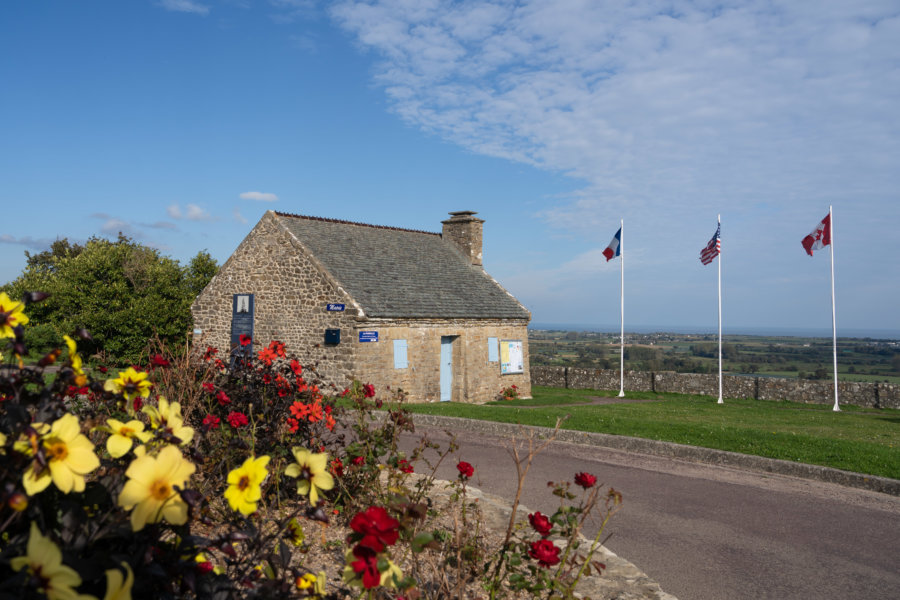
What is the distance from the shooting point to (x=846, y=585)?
5387 mm

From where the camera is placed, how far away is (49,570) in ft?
A: 4.83

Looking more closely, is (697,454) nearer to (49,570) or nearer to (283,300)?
(49,570)

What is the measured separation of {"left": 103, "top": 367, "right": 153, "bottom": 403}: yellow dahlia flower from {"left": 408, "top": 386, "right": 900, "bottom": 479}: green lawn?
9962 millimetres

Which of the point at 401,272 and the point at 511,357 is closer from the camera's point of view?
the point at 401,272

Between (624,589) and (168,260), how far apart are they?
3160 centimetres

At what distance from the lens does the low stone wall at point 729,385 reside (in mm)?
22969

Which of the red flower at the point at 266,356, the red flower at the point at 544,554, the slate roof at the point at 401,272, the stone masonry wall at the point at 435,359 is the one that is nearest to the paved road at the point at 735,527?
the red flower at the point at 266,356

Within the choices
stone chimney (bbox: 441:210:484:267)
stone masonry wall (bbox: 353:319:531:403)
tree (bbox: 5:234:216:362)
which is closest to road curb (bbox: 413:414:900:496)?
stone masonry wall (bbox: 353:319:531:403)

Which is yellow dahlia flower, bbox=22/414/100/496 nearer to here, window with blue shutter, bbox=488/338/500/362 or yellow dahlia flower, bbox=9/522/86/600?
yellow dahlia flower, bbox=9/522/86/600

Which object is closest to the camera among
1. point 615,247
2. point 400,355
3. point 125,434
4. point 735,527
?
point 125,434

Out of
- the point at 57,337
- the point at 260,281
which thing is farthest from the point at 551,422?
the point at 57,337

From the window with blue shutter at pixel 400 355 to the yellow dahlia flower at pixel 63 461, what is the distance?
59.1 ft

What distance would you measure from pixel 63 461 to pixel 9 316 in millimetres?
659

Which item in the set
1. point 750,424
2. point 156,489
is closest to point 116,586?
point 156,489
